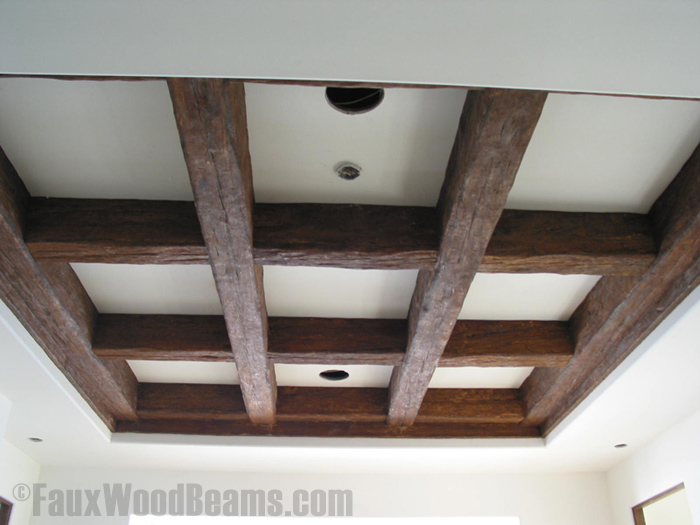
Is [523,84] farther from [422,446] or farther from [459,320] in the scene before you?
[422,446]

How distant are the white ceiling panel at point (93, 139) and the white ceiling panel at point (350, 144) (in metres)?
0.33

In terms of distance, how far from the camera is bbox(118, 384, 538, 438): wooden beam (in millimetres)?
3990

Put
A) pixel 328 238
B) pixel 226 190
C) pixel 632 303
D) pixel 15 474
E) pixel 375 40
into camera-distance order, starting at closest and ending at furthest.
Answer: pixel 375 40 → pixel 226 190 → pixel 328 238 → pixel 632 303 → pixel 15 474

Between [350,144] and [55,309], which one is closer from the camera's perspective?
[350,144]

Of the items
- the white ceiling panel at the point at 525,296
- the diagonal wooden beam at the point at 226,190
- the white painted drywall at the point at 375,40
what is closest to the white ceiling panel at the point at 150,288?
the diagonal wooden beam at the point at 226,190

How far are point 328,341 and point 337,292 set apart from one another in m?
0.29

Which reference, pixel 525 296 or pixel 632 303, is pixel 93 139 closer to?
pixel 525 296

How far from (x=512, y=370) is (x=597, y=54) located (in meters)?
2.72

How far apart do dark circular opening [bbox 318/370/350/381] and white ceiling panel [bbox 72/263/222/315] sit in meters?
0.92

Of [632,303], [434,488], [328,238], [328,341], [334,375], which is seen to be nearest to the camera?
[328,238]

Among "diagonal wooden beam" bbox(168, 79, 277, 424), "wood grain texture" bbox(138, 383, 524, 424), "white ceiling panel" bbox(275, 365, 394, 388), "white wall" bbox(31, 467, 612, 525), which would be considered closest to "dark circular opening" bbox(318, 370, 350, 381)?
"white ceiling panel" bbox(275, 365, 394, 388)

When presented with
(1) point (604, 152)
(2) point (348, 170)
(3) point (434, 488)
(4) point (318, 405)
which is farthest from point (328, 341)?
(3) point (434, 488)

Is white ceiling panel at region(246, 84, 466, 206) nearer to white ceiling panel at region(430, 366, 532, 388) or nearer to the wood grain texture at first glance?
white ceiling panel at region(430, 366, 532, 388)

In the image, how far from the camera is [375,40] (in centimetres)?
145
